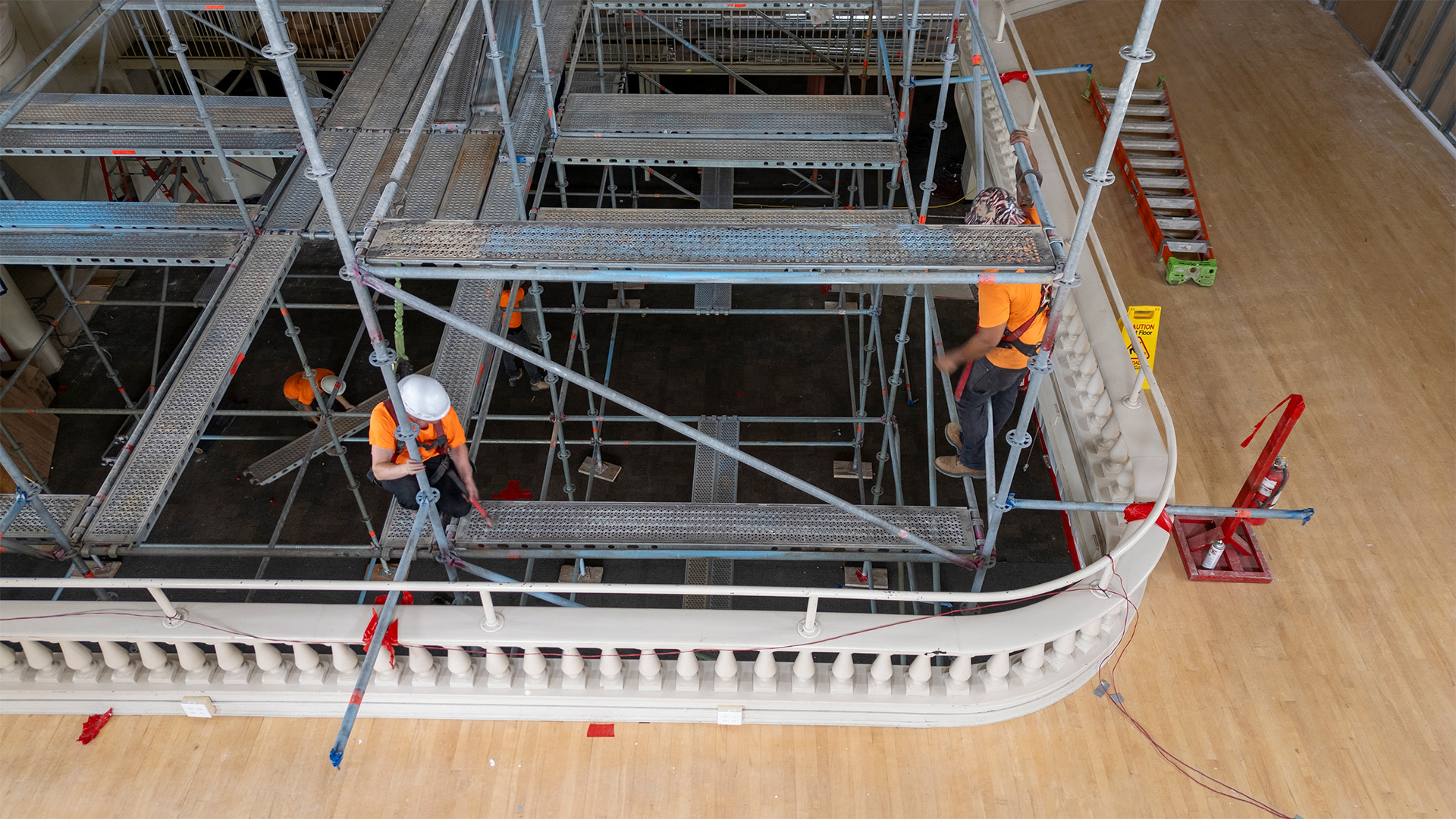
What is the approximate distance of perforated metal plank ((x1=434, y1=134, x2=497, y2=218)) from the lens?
7.82 meters

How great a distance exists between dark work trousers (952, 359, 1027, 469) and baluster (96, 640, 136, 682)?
539 cm

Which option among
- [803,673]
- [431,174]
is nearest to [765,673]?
[803,673]

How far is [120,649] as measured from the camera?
539cm

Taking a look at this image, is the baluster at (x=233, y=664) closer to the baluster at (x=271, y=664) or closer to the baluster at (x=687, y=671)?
the baluster at (x=271, y=664)

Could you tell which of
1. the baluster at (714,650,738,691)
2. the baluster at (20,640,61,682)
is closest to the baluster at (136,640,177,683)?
the baluster at (20,640,61,682)

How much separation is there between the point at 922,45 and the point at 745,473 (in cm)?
720

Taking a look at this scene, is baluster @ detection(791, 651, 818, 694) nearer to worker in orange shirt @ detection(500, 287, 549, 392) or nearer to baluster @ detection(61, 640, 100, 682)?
baluster @ detection(61, 640, 100, 682)

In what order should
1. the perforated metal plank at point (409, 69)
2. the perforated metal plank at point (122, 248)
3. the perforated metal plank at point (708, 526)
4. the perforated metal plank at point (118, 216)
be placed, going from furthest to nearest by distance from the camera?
the perforated metal plank at point (409, 69), the perforated metal plank at point (118, 216), the perforated metal plank at point (122, 248), the perforated metal plank at point (708, 526)

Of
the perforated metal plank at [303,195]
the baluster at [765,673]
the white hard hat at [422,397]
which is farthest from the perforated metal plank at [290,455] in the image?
the baluster at [765,673]

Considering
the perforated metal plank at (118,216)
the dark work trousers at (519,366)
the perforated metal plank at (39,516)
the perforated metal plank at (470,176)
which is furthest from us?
the dark work trousers at (519,366)

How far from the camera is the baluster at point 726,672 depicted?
5.26 m

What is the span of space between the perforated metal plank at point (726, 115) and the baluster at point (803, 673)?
15.9 feet

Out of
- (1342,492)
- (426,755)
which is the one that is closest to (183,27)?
(426,755)

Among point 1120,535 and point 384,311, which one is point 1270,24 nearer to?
point 1120,535
